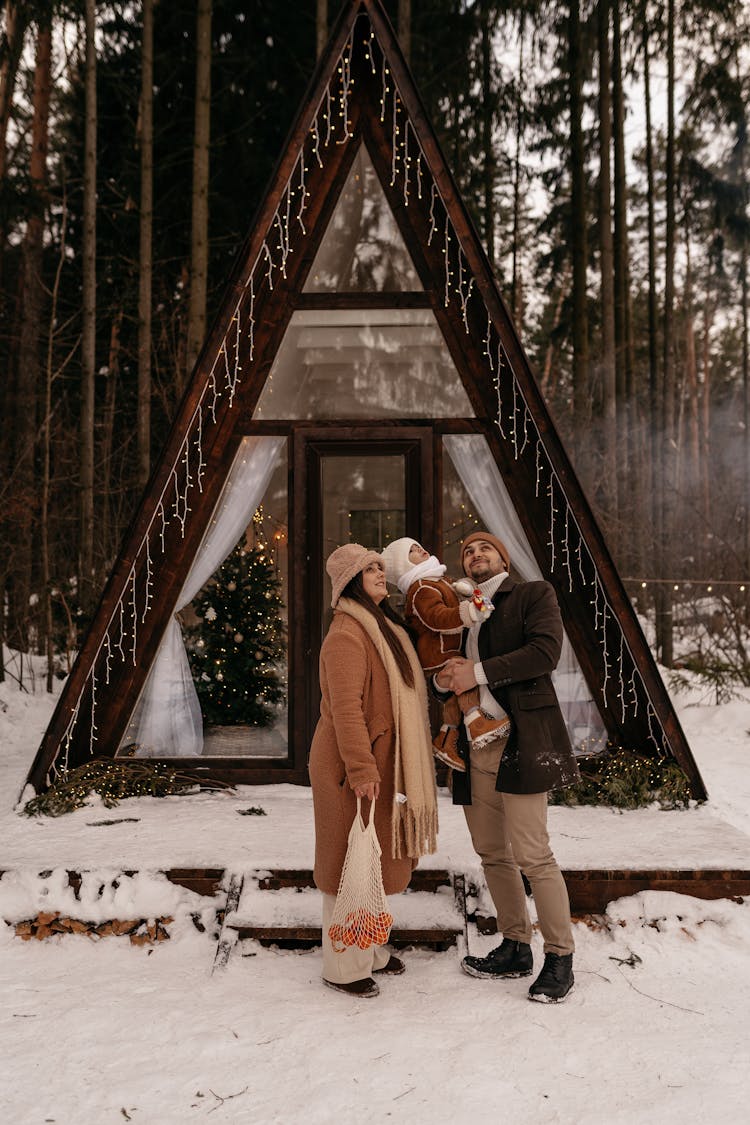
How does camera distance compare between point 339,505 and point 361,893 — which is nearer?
point 361,893

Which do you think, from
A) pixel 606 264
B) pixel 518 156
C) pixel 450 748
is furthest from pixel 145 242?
pixel 450 748

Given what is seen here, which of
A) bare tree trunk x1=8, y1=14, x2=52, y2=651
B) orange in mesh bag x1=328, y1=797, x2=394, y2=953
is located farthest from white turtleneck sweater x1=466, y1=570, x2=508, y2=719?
bare tree trunk x1=8, y1=14, x2=52, y2=651

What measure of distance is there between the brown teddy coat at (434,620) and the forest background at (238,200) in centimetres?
690

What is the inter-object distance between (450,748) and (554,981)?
986 millimetres

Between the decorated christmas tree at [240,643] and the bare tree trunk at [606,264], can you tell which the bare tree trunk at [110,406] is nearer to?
the decorated christmas tree at [240,643]

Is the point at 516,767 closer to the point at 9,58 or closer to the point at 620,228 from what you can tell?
the point at 9,58

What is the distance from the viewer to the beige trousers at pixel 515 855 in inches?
135

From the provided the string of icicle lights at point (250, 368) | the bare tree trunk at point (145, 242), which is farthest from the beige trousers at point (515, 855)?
the bare tree trunk at point (145, 242)

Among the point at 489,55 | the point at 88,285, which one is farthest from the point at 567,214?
the point at 88,285

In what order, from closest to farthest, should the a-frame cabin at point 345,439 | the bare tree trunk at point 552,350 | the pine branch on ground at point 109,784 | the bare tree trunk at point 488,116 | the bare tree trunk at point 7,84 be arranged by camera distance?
the pine branch on ground at point 109,784
the a-frame cabin at point 345,439
the bare tree trunk at point 7,84
the bare tree trunk at point 488,116
the bare tree trunk at point 552,350

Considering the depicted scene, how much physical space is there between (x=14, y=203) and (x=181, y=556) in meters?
7.83

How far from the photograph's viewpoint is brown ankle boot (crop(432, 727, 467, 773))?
3.62 m

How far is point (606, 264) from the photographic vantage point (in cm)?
1242

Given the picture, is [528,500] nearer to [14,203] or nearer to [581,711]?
[581,711]
